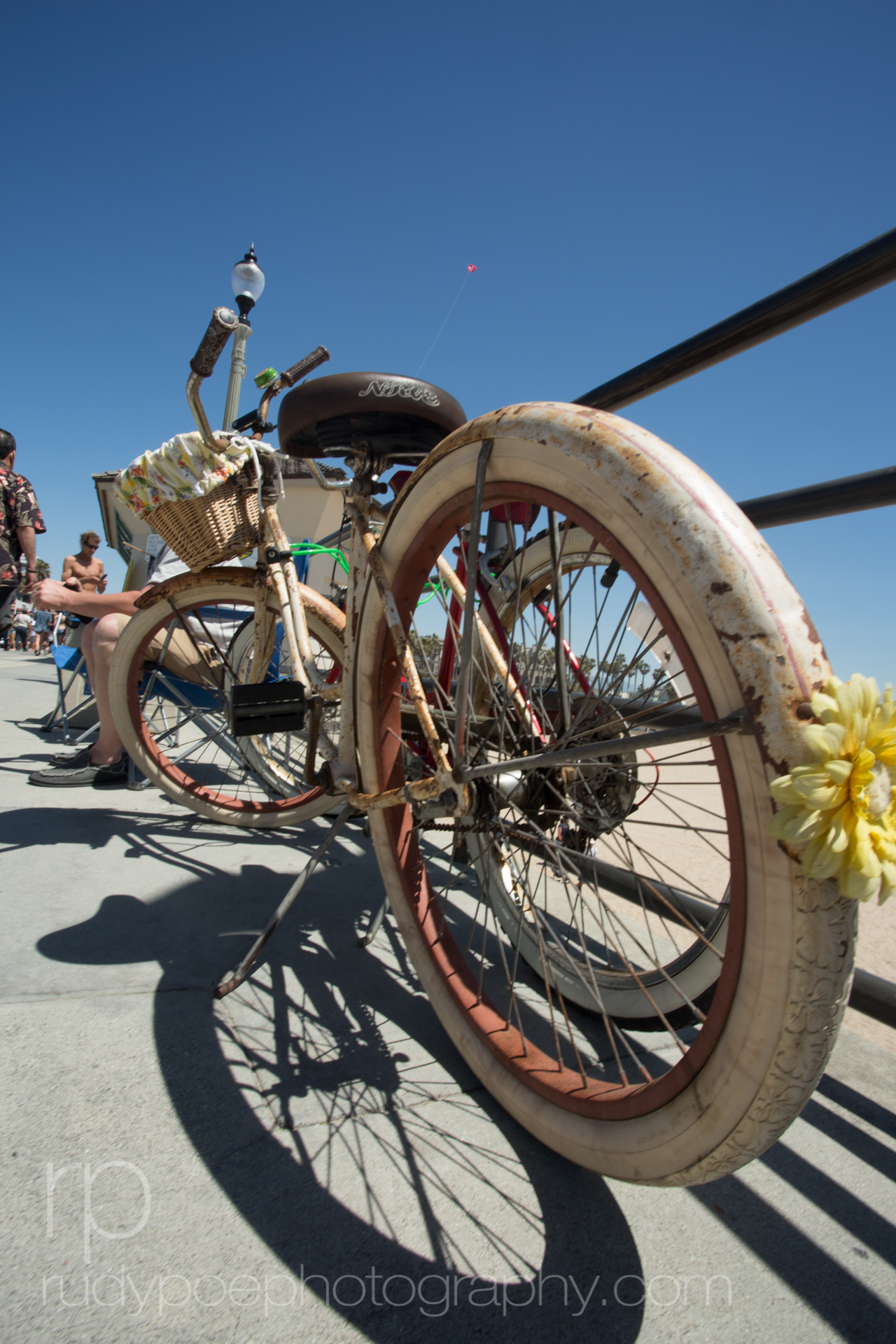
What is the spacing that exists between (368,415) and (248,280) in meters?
5.68

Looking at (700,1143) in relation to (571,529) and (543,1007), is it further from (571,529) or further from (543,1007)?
(571,529)

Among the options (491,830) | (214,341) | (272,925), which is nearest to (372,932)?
(272,925)

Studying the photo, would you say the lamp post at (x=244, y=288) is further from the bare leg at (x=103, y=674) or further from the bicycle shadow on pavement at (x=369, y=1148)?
the bicycle shadow on pavement at (x=369, y=1148)

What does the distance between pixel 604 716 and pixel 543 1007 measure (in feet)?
2.32

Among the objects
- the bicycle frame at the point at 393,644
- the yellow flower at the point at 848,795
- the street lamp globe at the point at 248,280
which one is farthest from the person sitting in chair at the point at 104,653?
the street lamp globe at the point at 248,280

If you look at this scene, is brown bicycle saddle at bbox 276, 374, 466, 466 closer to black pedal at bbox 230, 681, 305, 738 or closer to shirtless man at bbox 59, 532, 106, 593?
black pedal at bbox 230, 681, 305, 738

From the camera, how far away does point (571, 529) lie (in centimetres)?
178

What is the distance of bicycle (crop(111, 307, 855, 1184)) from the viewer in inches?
24.9

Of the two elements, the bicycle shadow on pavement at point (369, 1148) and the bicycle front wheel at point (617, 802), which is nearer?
the bicycle front wheel at point (617, 802)

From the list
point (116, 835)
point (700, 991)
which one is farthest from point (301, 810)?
point (700, 991)

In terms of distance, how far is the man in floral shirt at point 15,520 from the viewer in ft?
11.7

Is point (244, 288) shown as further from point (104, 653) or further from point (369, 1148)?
point (369, 1148)

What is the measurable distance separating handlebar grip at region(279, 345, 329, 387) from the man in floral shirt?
8.14 feet

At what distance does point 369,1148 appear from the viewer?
1013 mm
